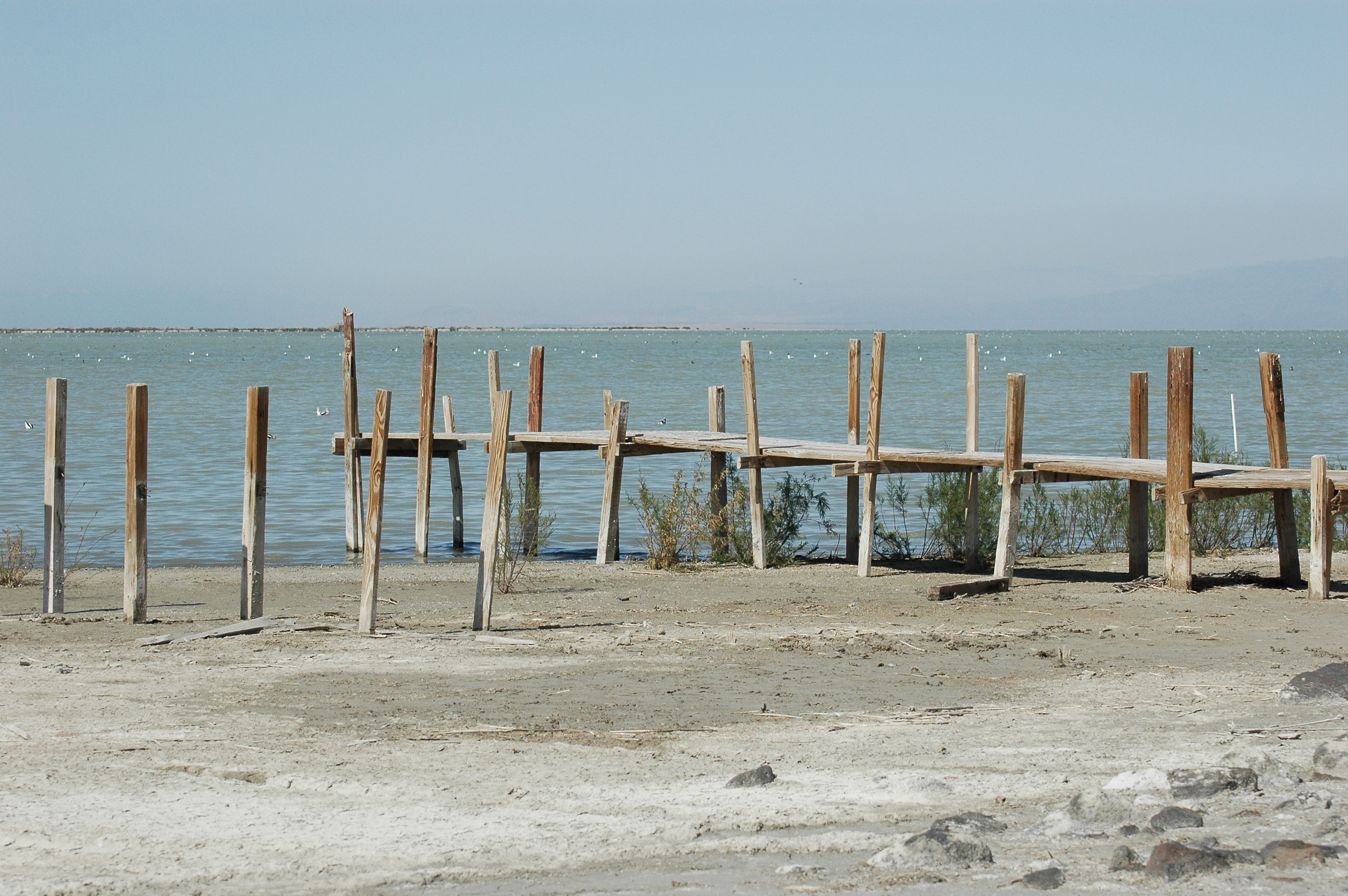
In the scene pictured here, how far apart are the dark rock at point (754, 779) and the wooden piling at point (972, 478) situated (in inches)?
322

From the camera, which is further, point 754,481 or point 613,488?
point 613,488

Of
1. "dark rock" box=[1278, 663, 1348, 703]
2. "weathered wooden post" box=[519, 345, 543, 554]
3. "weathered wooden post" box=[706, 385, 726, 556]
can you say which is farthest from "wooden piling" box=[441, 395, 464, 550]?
"dark rock" box=[1278, 663, 1348, 703]

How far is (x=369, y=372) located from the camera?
239ft

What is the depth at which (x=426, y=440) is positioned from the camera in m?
15.5

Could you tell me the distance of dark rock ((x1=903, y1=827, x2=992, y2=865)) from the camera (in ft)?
14.6

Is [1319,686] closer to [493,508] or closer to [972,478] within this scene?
[493,508]

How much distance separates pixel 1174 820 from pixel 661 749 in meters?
2.32

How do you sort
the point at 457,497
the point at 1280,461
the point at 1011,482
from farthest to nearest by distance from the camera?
the point at 457,497 < the point at 1280,461 < the point at 1011,482

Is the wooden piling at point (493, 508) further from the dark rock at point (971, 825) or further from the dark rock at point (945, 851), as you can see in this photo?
the dark rock at point (945, 851)

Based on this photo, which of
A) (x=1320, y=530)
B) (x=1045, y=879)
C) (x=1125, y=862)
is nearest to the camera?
(x=1045, y=879)

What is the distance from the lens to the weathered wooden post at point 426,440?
15.5 metres

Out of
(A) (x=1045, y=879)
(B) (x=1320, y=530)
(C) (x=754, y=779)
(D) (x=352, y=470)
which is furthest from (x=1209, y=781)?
(D) (x=352, y=470)

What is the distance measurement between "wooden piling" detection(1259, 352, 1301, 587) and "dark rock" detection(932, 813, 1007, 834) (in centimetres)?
796

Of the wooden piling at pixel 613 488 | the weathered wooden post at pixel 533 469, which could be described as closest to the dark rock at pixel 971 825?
the weathered wooden post at pixel 533 469
